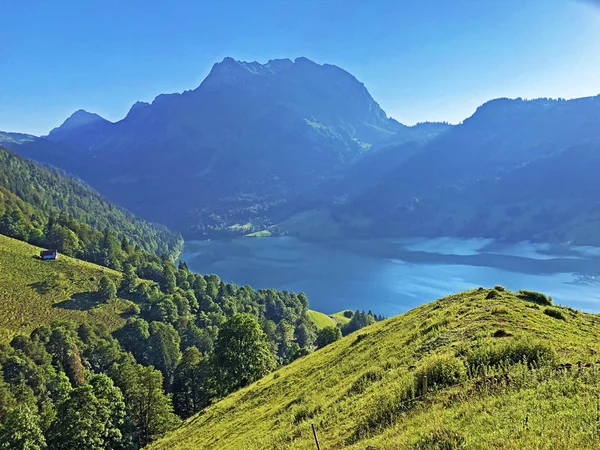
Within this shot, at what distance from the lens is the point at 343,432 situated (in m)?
14.7

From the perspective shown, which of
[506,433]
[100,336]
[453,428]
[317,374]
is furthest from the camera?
[100,336]

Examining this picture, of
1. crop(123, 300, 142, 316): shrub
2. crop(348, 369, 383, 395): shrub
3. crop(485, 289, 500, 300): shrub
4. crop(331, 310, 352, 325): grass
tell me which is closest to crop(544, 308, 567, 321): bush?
crop(485, 289, 500, 300): shrub

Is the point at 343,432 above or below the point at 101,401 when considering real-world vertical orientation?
above

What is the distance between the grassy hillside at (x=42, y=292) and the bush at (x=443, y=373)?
9281 cm

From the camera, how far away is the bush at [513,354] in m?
14.5

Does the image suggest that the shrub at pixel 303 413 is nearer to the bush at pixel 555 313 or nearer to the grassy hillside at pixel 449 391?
the grassy hillside at pixel 449 391

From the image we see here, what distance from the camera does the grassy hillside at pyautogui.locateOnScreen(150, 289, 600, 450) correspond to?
393 inches

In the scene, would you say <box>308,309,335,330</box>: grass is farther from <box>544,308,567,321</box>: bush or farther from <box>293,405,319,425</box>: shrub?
<box>293,405,319,425</box>: shrub

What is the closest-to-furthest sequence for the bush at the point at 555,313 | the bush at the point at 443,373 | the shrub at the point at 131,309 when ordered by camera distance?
1. the bush at the point at 443,373
2. the bush at the point at 555,313
3. the shrub at the point at 131,309

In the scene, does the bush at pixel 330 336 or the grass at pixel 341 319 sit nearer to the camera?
the bush at pixel 330 336

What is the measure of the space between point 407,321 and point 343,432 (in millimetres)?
17139

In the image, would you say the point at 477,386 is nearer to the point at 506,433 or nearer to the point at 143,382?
the point at 506,433

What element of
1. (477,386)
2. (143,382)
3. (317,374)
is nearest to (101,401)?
(143,382)

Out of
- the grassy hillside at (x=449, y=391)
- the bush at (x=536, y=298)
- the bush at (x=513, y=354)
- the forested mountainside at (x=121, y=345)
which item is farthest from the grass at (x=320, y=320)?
the bush at (x=513, y=354)
